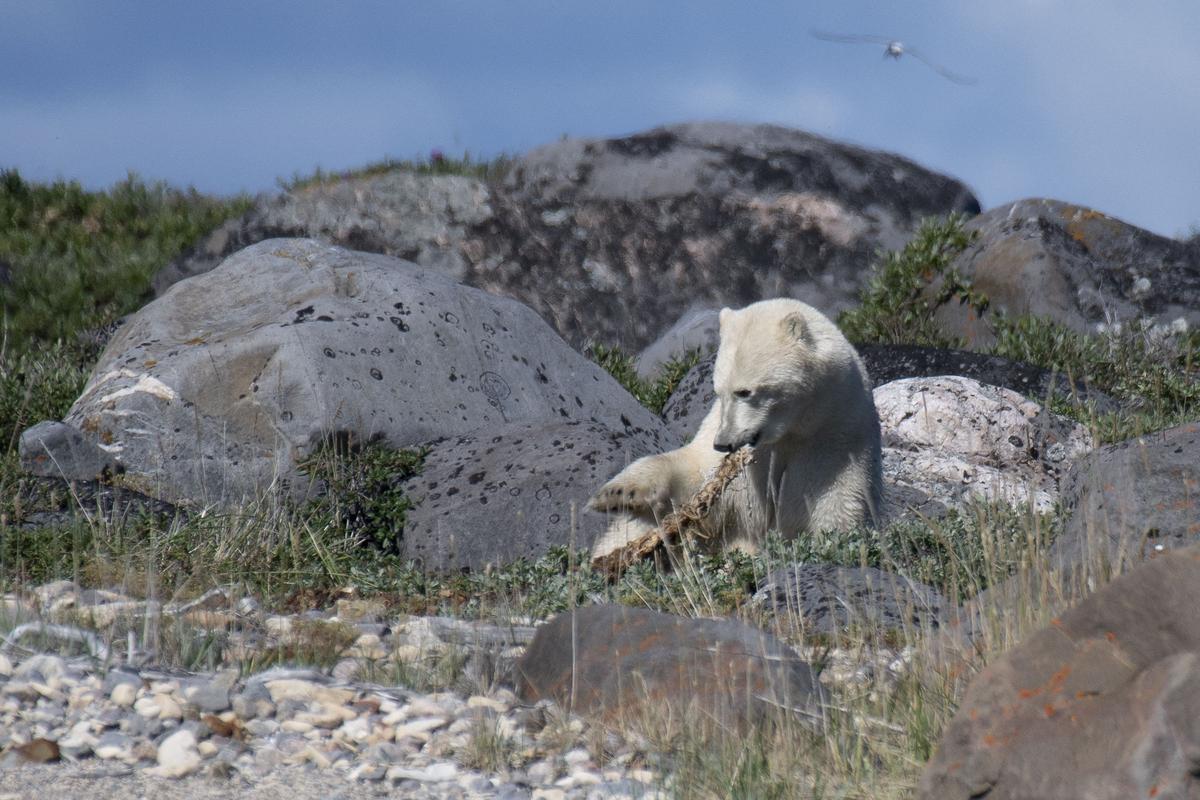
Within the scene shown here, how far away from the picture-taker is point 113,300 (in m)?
14.8

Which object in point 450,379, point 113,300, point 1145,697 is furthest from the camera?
point 113,300

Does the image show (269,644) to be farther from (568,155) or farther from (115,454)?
(568,155)

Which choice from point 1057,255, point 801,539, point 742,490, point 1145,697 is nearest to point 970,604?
point 1145,697

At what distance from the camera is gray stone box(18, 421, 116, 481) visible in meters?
7.85

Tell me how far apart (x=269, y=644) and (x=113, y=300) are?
1116 cm

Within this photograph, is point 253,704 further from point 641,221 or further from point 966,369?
point 641,221

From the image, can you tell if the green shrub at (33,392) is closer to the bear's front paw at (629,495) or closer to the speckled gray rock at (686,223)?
the bear's front paw at (629,495)

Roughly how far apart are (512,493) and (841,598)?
2800 mm

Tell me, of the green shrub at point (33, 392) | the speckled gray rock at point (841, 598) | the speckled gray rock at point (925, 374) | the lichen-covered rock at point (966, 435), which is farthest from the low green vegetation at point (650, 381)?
the speckled gray rock at point (841, 598)

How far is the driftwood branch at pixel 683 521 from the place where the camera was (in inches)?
245

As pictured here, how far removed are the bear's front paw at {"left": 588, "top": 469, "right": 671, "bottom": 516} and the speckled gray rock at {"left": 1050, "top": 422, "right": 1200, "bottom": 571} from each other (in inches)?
69.3

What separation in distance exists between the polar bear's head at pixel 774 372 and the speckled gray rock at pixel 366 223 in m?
8.60

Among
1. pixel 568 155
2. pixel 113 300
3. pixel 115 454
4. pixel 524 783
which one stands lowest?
pixel 524 783

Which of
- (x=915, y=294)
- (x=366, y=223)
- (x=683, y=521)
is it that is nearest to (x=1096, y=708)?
(x=683, y=521)
